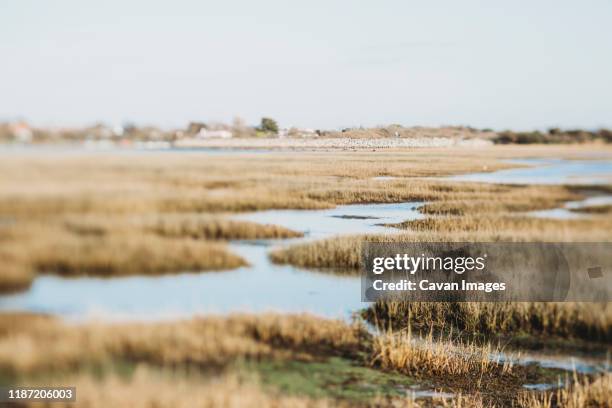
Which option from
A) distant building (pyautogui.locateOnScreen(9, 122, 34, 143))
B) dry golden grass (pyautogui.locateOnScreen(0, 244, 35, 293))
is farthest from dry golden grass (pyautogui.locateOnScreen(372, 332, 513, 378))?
distant building (pyautogui.locateOnScreen(9, 122, 34, 143))

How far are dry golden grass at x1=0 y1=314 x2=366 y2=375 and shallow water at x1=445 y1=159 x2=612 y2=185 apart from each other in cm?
134

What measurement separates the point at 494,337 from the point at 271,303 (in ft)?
6.41

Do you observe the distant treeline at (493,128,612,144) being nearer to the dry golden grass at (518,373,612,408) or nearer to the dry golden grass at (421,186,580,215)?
the dry golden grass at (421,186,580,215)

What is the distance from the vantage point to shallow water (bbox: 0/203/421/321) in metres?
2.55

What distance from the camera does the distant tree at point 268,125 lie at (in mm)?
3553

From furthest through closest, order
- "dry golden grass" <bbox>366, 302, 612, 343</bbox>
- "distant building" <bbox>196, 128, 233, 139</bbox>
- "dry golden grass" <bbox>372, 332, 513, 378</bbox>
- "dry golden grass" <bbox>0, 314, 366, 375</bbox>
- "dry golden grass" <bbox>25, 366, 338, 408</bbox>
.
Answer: "dry golden grass" <bbox>372, 332, 513, 378</bbox>
"dry golden grass" <bbox>366, 302, 612, 343</bbox>
"distant building" <bbox>196, 128, 233, 139</bbox>
"dry golden grass" <bbox>25, 366, 338, 408</bbox>
"dry golden grass" <bbox>0, 314, 366, 375</bbox>

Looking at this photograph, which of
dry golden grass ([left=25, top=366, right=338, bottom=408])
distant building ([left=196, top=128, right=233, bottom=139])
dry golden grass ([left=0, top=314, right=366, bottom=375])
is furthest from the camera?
distant building ([left=196, top=128, right=233, bottom=139])

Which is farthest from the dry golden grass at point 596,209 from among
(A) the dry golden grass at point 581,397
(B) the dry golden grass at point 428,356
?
(A) the dry golden grass at point 581,397

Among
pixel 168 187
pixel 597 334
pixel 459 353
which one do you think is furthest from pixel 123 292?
pixel 597 334

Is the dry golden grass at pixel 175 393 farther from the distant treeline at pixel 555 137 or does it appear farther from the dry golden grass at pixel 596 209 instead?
the distant treeline at pixel 555 137

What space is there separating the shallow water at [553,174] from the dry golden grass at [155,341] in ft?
4.41

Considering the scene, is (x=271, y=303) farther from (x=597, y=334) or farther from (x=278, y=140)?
(x=597, y=334)

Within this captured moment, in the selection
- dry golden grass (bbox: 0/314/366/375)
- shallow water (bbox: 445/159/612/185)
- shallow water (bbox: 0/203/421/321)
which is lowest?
dry golden grass (bbox: 0/314/366/375)

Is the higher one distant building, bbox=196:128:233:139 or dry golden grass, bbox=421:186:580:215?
distant building, bbox=196:128:233:139
